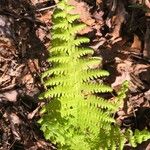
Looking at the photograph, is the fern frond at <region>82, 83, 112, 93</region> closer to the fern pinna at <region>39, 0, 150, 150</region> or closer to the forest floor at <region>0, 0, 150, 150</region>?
the fern pinna at <region>39, 0, 150, 150</region>

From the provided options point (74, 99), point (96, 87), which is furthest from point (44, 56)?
point (96, 87)

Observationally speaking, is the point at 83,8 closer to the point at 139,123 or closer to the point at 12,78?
the point at 12,78

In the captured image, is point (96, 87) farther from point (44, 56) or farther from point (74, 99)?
point (44, 56)

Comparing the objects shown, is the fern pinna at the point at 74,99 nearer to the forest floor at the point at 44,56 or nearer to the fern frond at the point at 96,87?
the fern frond at the point at 96,87

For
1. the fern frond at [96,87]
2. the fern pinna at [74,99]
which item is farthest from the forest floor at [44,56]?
the fern frond at [96,87]

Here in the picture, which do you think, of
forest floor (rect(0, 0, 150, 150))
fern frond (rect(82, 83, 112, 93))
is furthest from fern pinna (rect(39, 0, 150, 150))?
forest floor (rect(0, 0, 150, 150))

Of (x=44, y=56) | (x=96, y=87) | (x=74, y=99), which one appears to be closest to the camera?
(x=96, y=87)
